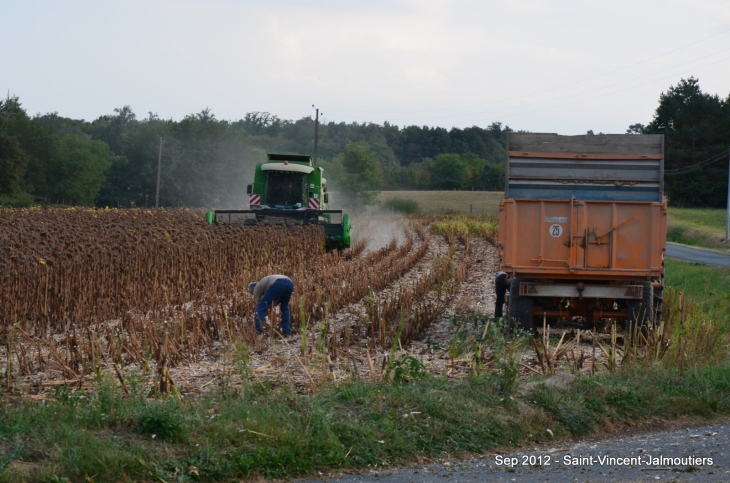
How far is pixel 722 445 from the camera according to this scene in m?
6.42

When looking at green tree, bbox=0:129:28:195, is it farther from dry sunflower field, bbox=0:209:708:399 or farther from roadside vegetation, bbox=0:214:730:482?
roadside vegetation, bbox=0:214:730:482

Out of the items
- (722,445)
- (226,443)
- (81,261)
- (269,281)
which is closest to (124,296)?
(81,261)

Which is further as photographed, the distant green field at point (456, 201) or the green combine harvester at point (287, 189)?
the distant green field at point (456, 201)

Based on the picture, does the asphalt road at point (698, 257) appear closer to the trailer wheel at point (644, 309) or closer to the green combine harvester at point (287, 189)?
the green combine harvester at point (287, 189)

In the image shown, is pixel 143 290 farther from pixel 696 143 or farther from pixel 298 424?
pixel 696 143

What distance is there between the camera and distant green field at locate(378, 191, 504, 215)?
75444 mm

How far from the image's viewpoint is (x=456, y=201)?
8125 centimetres

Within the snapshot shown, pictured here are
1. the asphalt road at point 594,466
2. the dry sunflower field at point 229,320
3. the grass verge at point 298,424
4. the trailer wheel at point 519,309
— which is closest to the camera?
the grass verge at point 298,424

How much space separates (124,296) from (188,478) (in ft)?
28.5

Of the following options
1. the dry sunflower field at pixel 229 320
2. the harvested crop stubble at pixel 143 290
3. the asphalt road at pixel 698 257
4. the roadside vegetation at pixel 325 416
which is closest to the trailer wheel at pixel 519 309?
the dry sunflower field at pixel 229 320

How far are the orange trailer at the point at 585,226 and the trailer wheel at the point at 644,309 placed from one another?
0.04 feet

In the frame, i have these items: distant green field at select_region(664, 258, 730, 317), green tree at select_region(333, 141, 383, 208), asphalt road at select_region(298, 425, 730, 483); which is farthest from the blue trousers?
green tree at select_region(333, 141, 383, 208)

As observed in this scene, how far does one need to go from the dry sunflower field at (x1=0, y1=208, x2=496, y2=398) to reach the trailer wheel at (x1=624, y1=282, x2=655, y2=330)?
284 centimetres

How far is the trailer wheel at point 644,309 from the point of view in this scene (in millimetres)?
11094
